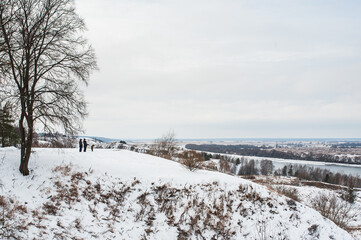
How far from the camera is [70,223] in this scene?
880 cm

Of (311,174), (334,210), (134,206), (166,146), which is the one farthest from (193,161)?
(311,174)

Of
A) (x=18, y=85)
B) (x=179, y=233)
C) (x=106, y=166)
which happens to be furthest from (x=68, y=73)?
(x=179, y=233)

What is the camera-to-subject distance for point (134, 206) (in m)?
11.5

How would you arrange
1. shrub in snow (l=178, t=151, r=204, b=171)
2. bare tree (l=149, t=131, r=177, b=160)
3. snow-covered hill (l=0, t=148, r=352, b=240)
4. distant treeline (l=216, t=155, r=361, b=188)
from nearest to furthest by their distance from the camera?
snow-covered hill (l=0, t=148, r=352, b=240) → shrub in snow (l=178, t=151, r=204, b=171) → bare tree (l=149, t=131, r=177, b=160) → distant treeline (l=216, t=155, r=361, b=188)

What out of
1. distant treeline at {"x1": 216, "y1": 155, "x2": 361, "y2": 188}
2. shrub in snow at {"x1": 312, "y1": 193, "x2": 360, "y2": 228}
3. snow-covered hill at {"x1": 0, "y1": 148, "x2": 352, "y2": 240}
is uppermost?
snow-covered hill at {"x1": 0, "y1": 148, "x2": 352, "y2": 240}

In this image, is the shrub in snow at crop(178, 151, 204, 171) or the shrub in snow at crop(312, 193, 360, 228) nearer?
the shrub in snow at crop(178, 151, 204, 171)

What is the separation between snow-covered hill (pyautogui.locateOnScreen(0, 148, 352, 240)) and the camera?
8672 millimetres

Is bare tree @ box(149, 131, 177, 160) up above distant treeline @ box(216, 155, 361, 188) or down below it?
above

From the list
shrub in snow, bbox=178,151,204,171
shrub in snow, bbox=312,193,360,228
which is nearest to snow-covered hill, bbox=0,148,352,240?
shrub in snow, bbox=178,151,204,171

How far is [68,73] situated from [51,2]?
3.64m

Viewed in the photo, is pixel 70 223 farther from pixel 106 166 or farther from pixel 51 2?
pixel 51 2

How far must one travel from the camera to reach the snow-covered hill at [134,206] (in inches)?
341

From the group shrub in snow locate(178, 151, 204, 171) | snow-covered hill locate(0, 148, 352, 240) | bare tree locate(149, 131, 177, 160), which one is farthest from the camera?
bare tree locate(149, 131, 177, 160)

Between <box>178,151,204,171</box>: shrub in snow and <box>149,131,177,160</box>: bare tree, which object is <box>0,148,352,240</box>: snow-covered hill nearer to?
<box>178,151,204,171</box>: shrub in snow
